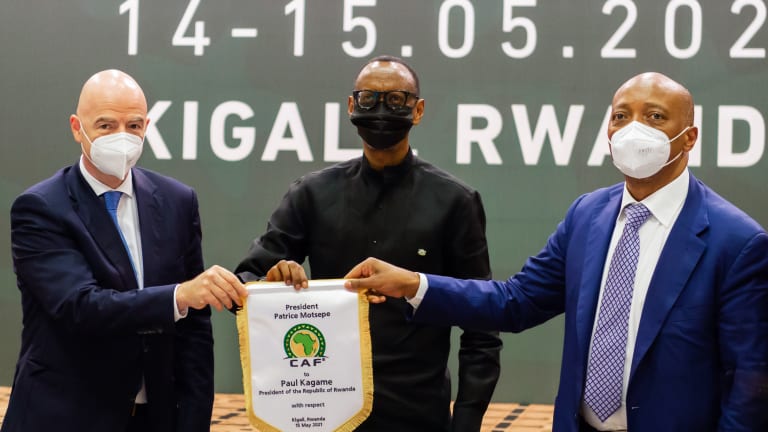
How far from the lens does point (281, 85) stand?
647 cm

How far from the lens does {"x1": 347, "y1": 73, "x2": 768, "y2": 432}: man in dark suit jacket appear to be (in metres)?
2.50

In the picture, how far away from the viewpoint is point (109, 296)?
278cm

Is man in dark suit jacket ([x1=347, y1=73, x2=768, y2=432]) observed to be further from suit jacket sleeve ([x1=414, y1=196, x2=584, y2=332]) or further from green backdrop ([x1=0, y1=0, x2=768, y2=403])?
green backdrop ([x1=0, y1=0, x2=768, y2=403])

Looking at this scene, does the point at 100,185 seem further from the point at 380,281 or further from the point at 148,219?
the point at 380,281

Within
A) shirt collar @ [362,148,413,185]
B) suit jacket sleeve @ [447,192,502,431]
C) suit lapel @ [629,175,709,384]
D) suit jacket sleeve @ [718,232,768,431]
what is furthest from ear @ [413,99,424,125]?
suit jacket sleeve @ [718,232,768,431]

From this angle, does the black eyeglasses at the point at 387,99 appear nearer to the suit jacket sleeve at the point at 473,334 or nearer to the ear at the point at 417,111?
the ear at the point at 417,111

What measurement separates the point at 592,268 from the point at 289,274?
85 cm

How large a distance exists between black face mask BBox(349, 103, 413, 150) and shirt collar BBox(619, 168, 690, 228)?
824 mm

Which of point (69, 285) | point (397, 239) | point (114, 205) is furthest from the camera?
point (397, 239)

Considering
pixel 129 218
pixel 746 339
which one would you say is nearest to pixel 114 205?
pixel 129 218

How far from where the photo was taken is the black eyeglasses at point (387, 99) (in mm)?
3215

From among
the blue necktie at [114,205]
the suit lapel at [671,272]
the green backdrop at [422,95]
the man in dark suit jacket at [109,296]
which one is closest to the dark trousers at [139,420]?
the man in dark suit jacket at [109,296]

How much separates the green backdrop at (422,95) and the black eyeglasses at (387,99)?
314cm

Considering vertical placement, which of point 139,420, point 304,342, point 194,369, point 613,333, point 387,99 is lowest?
point 139,420
